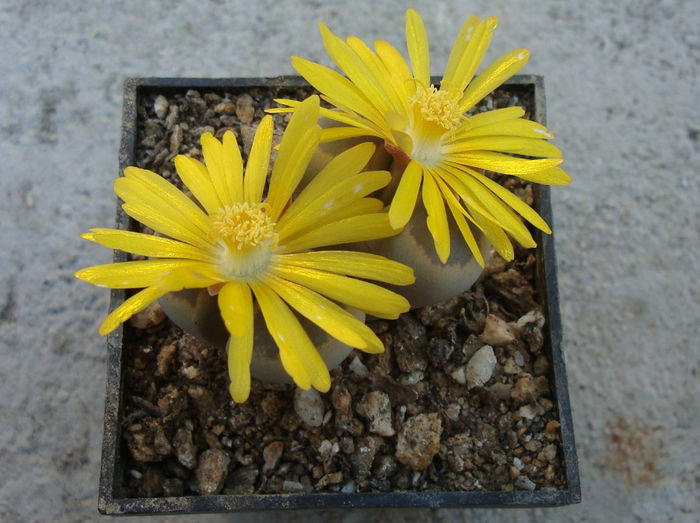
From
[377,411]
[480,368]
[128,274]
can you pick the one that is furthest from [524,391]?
[128,274]

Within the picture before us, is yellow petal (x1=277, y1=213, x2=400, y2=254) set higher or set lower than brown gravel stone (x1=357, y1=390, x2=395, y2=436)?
higher

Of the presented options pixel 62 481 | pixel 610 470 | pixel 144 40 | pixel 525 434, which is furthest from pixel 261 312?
pixel 144 40

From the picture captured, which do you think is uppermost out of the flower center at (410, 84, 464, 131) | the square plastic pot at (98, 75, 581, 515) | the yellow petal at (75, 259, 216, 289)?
the flower center at (410, 84, 464, 131)

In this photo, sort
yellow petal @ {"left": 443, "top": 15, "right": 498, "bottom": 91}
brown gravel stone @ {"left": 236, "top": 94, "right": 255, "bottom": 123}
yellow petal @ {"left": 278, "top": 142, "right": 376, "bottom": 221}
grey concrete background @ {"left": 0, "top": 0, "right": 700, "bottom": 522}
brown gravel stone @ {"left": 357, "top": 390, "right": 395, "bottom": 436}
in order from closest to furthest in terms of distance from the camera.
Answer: yellow petal @ {"left": 278, "top": 142, "right": 376, "bottom": 221}
yellow petal @ {"left": 443, "top": 15, "right": 498, "bottom": 91}
brown gravel stone @ {"left": 357, "top": 390, "right": 395, "bottom": 436}
brown gravel stone @ {"left": 236, "top": 94, "right": 255, "bottom": 123}
grey concrete background @ {"left": 0, "top": 0, "right": 700, "bottom": 522}

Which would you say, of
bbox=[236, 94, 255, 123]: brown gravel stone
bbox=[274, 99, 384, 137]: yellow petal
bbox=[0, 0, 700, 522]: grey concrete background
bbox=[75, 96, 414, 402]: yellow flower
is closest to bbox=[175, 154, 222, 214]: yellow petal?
bbox=[75, 96, 414, 402]: yellow flower

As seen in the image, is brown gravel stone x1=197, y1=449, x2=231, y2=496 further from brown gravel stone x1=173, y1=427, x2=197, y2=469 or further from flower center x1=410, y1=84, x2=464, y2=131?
flower center x1=410, y1=84, x2=464, y2=131

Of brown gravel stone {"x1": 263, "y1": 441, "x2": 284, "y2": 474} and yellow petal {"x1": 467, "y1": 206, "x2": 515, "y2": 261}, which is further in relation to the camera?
brown gravel stone {"x1": 263, "y1": 441, "x2": 284, "y2": 474}
